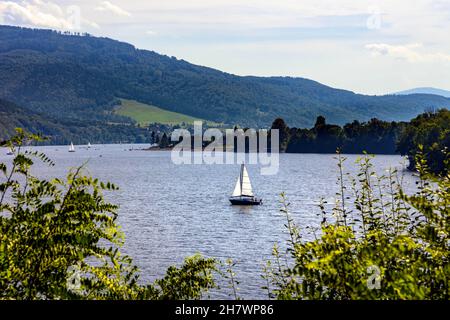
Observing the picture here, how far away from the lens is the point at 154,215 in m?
97.9

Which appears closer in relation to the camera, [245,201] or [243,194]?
[245,201]

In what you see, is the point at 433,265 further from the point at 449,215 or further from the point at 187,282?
the point at 187,282

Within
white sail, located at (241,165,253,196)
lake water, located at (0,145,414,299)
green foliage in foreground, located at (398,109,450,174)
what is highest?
green foliage in foreground, located at (398,109,450,174)

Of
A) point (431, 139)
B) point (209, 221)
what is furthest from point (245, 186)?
point (431, 139)

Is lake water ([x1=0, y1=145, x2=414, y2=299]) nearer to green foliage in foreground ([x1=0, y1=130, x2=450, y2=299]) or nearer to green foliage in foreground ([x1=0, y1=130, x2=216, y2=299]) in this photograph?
green foliage in foreground ([x1=0, y1=130, x2=216, y2=299])

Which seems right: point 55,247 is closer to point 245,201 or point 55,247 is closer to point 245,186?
point 245,201

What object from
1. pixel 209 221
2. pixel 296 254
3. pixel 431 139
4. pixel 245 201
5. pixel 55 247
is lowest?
pixel 209 221

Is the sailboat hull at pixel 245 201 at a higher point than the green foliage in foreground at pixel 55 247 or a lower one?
lower

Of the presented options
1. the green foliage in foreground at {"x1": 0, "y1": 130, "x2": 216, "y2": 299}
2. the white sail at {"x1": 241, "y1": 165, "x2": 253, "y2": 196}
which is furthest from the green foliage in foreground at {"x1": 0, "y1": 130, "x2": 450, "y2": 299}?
the white sail at {"x1": 241, "y1": 165, "x2": 253, "y2": 196}

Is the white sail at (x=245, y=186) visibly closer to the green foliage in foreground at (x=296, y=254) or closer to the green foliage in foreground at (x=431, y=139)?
the green foliage in foreground at (x=431, y=139)

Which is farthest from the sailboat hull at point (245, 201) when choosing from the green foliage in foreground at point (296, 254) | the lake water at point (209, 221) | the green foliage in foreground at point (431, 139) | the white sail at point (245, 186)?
the green foliage in foreground at point (296, 254)

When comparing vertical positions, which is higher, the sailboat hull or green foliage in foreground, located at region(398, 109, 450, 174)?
green foliage in foreground, located at region(398, 109, 450, 174)
